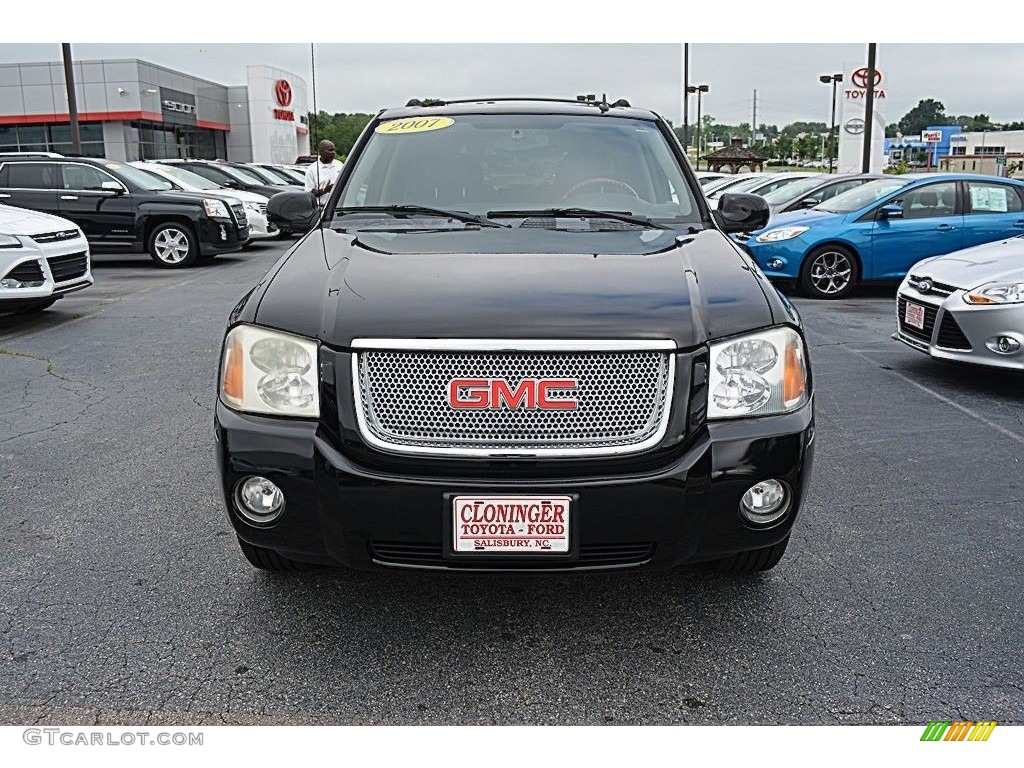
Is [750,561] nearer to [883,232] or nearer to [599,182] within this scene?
[599,182]

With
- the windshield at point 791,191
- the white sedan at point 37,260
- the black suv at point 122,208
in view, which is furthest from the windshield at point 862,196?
the black suv at point 122,208

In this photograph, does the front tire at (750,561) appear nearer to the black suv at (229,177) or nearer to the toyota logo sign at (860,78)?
the black suv at (229,177)

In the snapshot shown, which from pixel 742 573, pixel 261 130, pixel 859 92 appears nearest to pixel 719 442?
pixel 742 573

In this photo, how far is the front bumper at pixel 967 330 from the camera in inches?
240

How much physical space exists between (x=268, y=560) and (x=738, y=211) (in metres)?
2.60

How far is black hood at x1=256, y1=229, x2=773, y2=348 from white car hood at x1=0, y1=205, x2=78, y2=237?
6659 mm

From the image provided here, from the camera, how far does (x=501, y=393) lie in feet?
8.87

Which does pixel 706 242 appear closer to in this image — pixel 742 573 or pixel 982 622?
pixel 742 573

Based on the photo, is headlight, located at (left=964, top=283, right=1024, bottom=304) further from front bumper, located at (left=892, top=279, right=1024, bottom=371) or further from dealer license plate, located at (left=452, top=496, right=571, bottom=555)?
dealer license plate, located at (left=452, top=496, right=571, bottom=555)

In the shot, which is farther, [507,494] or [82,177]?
[82,177]

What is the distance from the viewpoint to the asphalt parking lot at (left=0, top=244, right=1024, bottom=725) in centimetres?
267

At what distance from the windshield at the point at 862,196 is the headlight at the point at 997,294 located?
17.1 feet

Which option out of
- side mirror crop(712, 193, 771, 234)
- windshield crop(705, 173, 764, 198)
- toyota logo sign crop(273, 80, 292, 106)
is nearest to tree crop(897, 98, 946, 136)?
toyota logo sign crop(273, 80, 292, 106)

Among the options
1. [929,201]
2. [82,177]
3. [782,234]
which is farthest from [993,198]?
[82,177]
